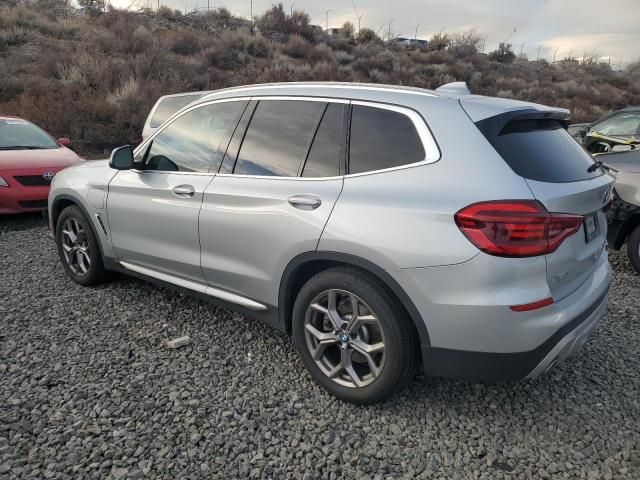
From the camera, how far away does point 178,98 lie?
27.6 ft

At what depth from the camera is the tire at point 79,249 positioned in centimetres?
439

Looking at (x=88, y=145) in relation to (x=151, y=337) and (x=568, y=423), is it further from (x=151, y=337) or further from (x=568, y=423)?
(x=568, y=423)

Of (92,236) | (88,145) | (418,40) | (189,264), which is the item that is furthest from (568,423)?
(418,40)

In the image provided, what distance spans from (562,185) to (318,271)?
1363 mm

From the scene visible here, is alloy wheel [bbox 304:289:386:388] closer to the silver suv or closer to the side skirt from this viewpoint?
the silver suv

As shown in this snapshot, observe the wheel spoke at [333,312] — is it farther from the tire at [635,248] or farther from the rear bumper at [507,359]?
the tire at [635,248]

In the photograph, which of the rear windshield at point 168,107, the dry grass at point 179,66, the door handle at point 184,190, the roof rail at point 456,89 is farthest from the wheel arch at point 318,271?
the dry grass at point 179,66

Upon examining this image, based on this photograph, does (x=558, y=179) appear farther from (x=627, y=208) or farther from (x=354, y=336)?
(x=627, y=208)

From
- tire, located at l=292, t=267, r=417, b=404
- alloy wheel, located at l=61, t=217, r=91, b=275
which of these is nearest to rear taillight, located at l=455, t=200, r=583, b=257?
tire, located at l=292, t=267, r=417, b=404

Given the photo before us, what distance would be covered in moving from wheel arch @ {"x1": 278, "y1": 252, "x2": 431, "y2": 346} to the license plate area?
1.00m

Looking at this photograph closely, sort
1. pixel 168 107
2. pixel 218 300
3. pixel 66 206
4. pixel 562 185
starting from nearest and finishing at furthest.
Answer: pixel 562 185, pixel 218 300, pixel 66 206, pixel 168 107

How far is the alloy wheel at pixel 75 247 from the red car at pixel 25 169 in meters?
2.65

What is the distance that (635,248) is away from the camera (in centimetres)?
503

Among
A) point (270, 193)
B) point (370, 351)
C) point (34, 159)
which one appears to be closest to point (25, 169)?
point (34, 159)
